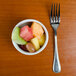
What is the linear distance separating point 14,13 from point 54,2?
22cm

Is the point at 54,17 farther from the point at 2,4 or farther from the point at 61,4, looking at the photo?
the point at 2,4

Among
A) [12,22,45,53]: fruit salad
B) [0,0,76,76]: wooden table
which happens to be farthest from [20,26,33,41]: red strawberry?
[0,0,76,76]: wooden table

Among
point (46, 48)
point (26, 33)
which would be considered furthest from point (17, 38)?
point (46, 48)

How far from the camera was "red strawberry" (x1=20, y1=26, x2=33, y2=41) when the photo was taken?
0.46 meters

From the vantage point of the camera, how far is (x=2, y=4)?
1.87 feet

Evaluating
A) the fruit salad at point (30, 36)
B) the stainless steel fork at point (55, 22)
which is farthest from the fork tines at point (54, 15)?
the fruit salad at point (30, 36)

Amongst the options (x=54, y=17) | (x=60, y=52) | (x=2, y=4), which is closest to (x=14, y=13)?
(x=2, y=4)

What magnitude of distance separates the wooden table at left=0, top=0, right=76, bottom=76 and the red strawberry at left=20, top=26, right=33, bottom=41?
0.11m

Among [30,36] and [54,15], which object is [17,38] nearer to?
[30,36]

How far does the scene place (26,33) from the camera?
A: 465 millimetres

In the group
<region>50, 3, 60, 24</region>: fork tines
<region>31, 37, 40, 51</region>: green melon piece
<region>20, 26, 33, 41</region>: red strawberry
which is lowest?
<region>31, 37, 40, 51</region>: green melon piece

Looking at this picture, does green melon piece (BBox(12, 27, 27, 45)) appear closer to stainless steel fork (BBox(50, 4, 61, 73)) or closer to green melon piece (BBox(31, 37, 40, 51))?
green melon piece (BBox(31, 37, 40, 51))

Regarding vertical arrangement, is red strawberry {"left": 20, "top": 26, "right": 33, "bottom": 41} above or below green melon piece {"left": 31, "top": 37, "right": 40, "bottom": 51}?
above

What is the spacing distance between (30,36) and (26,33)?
0.02m
